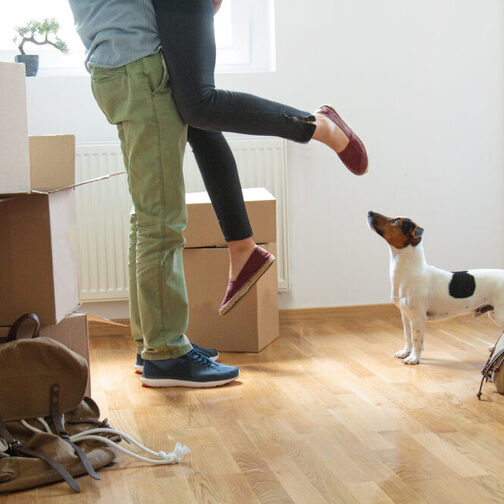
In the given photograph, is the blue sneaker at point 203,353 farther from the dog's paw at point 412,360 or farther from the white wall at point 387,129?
the white wall at point 387,129

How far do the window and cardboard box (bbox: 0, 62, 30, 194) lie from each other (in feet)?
4.91

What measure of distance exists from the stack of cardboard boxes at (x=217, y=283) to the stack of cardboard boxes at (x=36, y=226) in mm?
636

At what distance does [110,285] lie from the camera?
107 inches

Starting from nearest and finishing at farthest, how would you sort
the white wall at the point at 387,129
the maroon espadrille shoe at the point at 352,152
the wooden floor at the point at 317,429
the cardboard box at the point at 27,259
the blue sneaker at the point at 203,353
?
1. the wooden floor at the point at 317,429
2. the cardboard box at the point at 27,259
3. the maroon espadrille shoe at the point at 352,152
4. the blue sneaker at the point at 203,353
5. the white wall at the point at 387,129

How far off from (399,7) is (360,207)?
75cm

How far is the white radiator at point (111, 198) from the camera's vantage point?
2648 mm

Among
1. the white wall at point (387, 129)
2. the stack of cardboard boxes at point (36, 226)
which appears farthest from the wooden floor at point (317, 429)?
the white wall at point (387, 129)

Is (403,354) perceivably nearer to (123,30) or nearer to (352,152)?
(352,152)

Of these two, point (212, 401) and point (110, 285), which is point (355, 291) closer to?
point (110, 285)

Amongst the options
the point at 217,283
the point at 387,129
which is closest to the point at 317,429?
the point at 217,283

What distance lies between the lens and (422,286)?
7.02 ft

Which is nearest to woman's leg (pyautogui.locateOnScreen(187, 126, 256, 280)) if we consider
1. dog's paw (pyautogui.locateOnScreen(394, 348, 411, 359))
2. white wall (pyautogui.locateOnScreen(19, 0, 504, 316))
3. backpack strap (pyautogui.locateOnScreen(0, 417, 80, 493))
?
dog's paw (pyautogui.locateOnScreen(394, 348, 411, 359))

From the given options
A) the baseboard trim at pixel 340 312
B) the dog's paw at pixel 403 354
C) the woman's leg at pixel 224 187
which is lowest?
the baseboard trim at pixel 340 312

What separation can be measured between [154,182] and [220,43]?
1332mm
